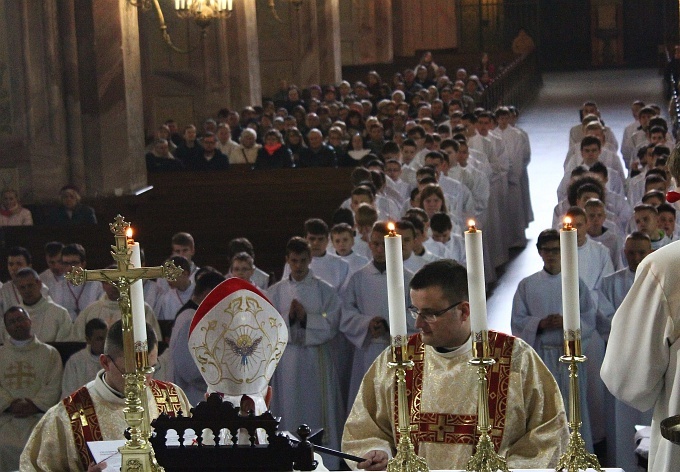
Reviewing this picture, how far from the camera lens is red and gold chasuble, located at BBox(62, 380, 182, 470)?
4.58 meters

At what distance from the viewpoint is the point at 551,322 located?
8.45 m

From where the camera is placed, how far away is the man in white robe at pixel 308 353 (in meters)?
9.02

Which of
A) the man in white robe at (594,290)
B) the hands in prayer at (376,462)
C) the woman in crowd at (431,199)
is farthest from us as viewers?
the woman in crowd at (431,199)

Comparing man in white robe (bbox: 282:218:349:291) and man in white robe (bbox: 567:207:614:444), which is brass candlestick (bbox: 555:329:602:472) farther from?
man in white robe (bbox: 282:218:349:291)

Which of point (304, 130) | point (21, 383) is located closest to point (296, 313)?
point (21, 383)

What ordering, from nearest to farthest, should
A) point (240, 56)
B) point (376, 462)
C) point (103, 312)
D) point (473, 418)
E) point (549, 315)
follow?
point (376, 462)
point (473, 418)
point (549, 315)
point (103, 312)
point (240, 56)

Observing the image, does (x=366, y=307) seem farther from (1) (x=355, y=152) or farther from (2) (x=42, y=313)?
(1) (x=355, y=152)

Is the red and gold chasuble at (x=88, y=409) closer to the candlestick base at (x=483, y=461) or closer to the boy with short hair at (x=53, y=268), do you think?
the candlestick base at (x=483, y=461)

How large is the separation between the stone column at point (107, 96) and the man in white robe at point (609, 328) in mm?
7057

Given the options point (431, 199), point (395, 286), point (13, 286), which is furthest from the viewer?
point (431, 199)

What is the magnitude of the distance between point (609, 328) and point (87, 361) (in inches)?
135

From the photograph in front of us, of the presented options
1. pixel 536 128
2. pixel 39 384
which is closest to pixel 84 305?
pixel 39 384

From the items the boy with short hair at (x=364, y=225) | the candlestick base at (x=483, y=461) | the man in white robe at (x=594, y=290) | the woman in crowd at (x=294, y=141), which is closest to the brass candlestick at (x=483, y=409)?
the candlestick base at (x=483, y=461)

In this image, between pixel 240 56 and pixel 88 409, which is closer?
pixel 88 409
